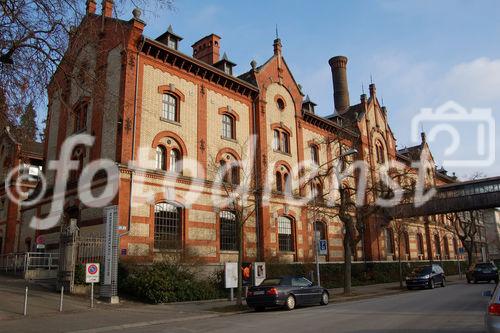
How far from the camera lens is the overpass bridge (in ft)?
145

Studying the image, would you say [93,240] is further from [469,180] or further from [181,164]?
[469,180]

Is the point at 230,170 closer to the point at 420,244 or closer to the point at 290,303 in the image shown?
the point at 290,303

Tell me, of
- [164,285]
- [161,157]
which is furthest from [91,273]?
[161,157]

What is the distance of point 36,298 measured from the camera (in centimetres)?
1822

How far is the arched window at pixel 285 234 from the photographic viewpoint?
31.9m

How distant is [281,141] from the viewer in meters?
33.8

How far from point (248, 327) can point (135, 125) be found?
1477cm

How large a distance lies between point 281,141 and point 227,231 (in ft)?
30.5

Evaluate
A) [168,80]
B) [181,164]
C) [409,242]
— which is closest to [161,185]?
[181,164]

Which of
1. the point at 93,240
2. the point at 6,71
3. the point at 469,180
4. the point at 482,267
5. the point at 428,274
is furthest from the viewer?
the point at 469,180

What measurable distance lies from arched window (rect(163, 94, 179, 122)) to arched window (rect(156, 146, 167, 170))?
191 centimetres

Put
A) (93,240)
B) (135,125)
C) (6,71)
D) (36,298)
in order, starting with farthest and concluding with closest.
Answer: (135,125)
(93,240)
(36,298)
(6,71)

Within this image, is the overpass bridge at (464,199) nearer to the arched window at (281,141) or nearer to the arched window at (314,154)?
the arched window at (314,154)

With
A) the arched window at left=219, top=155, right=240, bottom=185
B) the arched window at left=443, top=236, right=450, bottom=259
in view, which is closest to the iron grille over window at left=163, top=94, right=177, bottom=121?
the arched window at left=219, top=155, right=240, bottom=185
